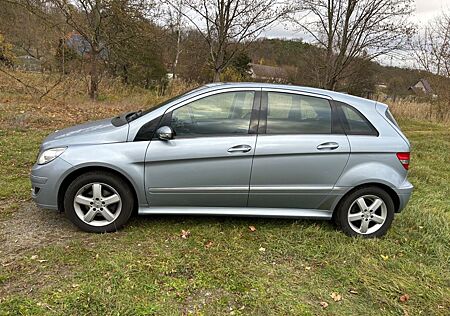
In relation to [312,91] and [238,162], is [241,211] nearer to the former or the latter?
[238,162]

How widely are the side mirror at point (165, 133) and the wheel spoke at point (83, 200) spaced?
3.20 feet

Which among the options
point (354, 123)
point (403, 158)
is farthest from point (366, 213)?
point (354, 123)

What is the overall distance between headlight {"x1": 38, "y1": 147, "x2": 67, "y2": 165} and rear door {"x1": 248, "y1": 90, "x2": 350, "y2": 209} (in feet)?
Answer: 6.54

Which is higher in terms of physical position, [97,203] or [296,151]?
[296,151]

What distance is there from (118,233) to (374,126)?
2.99m

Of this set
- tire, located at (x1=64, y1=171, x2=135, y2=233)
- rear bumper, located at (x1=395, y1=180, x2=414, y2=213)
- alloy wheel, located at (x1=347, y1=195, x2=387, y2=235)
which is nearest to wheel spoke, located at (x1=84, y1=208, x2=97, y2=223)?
tire, located at (x1=64, y1=171, x2=135, y2=233)

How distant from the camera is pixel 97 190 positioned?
3482 millimetres

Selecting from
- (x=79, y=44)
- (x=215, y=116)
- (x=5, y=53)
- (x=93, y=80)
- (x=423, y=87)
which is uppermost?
(x=79, y=44)

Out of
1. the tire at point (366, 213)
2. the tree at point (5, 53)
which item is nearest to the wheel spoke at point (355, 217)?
the tire at point (366, 213)

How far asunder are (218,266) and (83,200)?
155 centimetres

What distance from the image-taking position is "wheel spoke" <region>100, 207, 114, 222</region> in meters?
3.53

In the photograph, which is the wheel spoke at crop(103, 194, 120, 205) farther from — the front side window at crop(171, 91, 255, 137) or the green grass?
the front side window at crop(171, 91, 255, 137)

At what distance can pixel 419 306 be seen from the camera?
9.12 ft

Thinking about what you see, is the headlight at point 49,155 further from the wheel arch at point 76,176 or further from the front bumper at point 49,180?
the wheel arch at point 76,176
